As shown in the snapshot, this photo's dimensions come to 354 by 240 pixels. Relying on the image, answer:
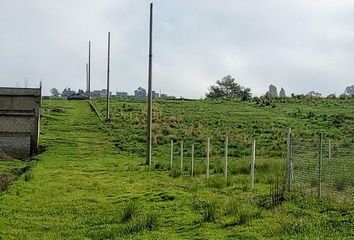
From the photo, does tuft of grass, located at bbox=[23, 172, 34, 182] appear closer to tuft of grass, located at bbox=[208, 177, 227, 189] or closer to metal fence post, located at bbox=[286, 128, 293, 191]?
tuft of grass, located at bbox=[208, 177, 227, 189]

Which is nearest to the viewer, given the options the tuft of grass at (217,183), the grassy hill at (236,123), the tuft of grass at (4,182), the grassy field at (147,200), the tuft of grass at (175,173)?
the grassy field at (147,200)

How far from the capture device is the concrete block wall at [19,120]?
35469mm

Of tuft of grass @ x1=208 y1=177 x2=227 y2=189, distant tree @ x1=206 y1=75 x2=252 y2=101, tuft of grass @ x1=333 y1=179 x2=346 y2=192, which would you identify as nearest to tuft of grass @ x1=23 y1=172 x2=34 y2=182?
tuft of grass @ x1=208 y1=177 x2=227 y2=189

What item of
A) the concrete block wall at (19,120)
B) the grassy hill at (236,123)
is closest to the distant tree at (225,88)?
the grassy hill at (236,123)

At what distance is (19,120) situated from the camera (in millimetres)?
36375

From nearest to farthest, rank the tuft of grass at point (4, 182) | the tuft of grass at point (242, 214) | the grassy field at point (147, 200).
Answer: the grassy field at point (147, 200)
the tuft of grass at point (242, 214)
the tuft of grass at point (4, 182)

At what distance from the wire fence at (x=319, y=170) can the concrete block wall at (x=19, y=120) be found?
2086 centimetres

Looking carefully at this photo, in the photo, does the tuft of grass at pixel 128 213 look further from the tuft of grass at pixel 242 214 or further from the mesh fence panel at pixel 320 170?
the mesh fence panel at pixel 320 170

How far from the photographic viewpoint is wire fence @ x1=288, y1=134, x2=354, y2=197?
52.2ft

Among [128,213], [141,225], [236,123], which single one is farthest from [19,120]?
[141,225]

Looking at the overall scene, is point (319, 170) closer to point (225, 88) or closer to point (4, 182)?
point (4, 182)

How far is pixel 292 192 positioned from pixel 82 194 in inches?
248

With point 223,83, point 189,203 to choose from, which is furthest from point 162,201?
point 223,83

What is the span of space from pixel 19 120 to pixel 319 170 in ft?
79.3
